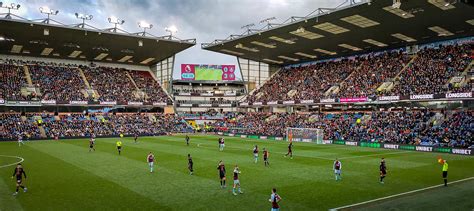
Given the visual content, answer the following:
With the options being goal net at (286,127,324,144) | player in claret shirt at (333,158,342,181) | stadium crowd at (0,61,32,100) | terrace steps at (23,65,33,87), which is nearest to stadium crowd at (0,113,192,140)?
stadium crowd at (0,61,32,100)

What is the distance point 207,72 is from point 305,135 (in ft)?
125

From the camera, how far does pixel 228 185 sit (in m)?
20.2

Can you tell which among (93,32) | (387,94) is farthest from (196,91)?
(387,94)

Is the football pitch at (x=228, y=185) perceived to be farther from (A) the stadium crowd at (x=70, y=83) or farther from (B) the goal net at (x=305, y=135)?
(A) the stadium crowd at (x=70, y=83)

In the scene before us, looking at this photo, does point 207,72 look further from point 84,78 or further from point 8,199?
point 8,199

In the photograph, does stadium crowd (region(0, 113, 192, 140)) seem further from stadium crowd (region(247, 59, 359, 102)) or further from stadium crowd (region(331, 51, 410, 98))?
stadium crowd (region(331, 51, 410, 98))

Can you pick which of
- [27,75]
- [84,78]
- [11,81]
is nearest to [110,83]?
[84,78]

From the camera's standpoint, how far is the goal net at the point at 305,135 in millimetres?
51312

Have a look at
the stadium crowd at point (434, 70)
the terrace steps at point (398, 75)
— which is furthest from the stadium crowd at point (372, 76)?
the terrace steps at point (398, 75)

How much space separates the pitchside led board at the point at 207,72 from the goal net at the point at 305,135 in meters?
33.1

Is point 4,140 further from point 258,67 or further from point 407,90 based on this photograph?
point 407,90

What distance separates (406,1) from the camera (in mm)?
36781

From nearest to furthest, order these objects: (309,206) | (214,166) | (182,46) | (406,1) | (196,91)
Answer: (309,206), (214,166), (406,1), (182,46), (196,91)

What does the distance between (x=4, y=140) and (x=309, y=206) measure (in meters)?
54.2
